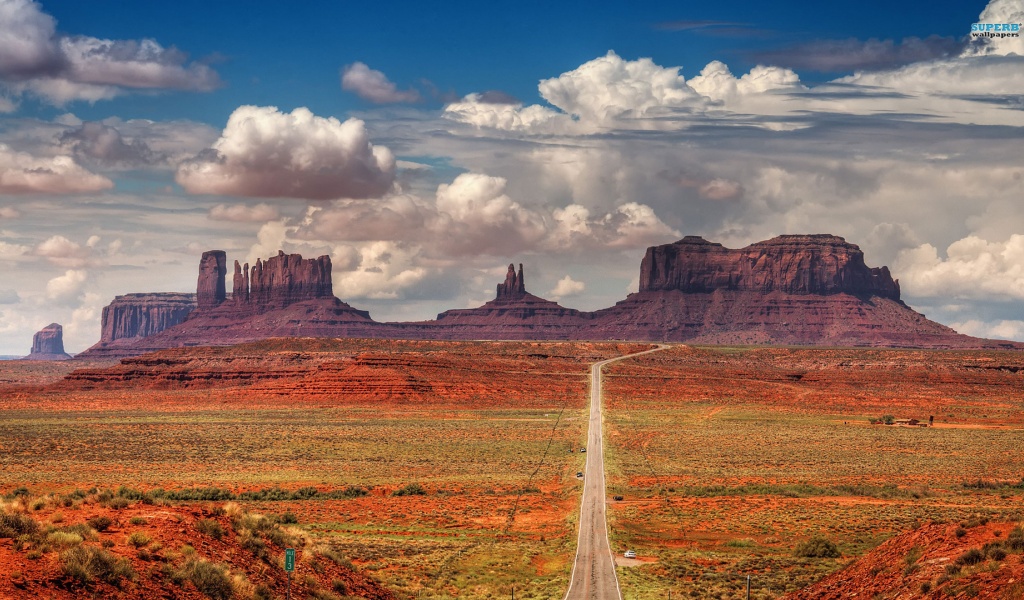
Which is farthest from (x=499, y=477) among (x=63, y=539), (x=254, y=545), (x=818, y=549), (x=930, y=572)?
(x=63, y=539)

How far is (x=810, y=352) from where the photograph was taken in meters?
189

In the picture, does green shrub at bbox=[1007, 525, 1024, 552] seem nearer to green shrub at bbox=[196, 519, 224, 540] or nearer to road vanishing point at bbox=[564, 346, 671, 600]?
road vanishing point at bbox=[564, 346, 671, 600]

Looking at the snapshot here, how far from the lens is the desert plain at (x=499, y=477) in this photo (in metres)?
24.8

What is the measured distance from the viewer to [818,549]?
40.1 meters

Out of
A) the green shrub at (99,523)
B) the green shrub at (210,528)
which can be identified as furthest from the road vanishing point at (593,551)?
the green shrub at (99,523)

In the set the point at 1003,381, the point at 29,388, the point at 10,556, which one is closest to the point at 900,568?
the point at 10,556

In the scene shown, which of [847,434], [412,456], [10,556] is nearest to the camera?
[10,556]

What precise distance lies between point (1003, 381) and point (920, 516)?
4526 inches

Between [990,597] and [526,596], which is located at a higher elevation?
[990,597]

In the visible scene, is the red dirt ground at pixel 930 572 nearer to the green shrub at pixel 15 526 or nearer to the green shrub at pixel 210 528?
the green shrub at pixel 210 528

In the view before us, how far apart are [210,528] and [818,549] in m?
24.6

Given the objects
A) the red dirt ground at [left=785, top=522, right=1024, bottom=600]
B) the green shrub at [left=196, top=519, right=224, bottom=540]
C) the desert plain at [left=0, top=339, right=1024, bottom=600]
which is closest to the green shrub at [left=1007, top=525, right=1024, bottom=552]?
the desert plain at [left=0, top=339, right=1024, bottom=600]

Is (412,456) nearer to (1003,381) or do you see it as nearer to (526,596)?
(526,596)

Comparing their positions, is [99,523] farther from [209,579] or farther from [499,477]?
[499,477]
